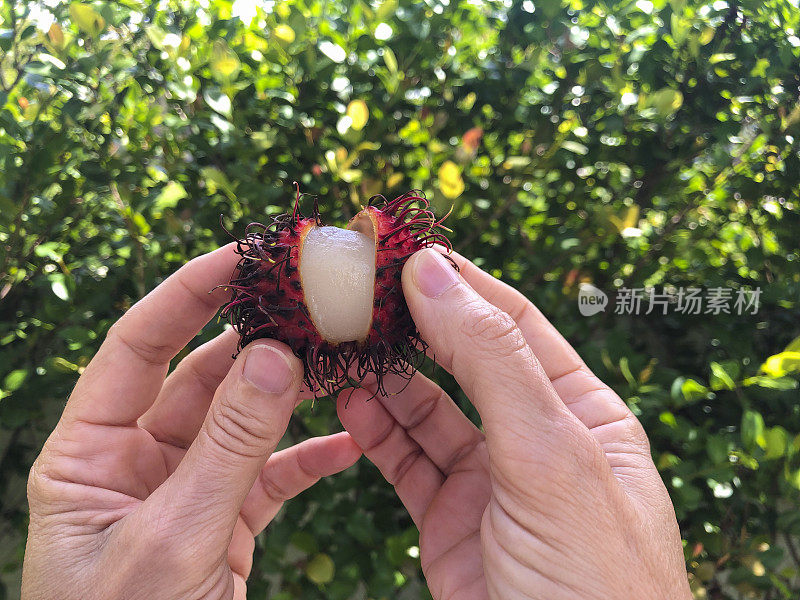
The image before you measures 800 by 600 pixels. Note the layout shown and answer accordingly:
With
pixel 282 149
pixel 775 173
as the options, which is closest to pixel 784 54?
pixel 775 173

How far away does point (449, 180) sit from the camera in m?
1.18

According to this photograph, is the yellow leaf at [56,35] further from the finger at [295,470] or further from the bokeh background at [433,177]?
the finger at [295,470]

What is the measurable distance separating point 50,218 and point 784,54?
5.64 ft

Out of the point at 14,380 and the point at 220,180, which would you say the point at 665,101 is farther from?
the point at 14,380

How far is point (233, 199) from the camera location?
3.99 ft

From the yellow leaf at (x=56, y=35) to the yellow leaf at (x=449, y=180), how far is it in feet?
2.80

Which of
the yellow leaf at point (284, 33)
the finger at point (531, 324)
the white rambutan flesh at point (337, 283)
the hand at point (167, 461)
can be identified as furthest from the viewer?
the yellow leaf at point (284, 33)

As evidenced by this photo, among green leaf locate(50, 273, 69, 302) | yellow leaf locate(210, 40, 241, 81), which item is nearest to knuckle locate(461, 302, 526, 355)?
yellow leaf locate(210, 40, 241, 81)

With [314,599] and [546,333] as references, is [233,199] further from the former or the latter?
[314,599]

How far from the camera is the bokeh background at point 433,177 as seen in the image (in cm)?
119

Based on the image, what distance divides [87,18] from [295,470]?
3.46 feet

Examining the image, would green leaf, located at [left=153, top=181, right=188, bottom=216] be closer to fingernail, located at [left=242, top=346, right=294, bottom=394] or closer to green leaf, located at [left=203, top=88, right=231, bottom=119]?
green leaf, located at [left=203, top=88, right=231, bottom=119]

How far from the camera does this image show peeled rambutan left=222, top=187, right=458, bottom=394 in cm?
92

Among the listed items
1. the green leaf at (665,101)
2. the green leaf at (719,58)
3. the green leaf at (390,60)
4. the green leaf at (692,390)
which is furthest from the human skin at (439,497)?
the green leaf at (719,58)
